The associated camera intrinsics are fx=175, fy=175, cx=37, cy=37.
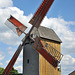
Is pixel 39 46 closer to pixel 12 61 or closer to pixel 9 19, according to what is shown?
pixel 12 61

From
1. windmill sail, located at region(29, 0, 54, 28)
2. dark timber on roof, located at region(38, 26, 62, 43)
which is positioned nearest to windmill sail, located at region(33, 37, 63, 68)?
windmill sail, located at region(29, 0, 54, 28)

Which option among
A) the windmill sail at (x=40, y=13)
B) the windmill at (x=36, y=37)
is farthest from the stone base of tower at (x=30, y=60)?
the windmill sail at (x=40, y=13)

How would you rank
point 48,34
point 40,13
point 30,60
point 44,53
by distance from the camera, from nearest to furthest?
point 44,53, point 40,13, point 30,60, point 48,34

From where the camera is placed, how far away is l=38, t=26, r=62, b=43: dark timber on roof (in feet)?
70.3

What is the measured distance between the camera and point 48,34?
22.4 m

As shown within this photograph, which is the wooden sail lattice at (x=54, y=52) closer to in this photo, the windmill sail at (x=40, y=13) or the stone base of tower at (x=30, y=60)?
the stone base of tower at (x=30, y=60)

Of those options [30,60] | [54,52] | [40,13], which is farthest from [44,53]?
[40,13]

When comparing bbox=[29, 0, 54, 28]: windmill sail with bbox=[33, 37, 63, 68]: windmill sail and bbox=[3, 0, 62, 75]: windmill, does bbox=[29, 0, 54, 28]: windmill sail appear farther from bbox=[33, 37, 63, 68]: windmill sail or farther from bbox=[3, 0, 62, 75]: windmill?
bbox=[33, 37, 63, 68]: windmill sail

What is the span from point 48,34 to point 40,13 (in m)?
4.08

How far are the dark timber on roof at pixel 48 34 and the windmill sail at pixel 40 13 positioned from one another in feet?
7.07

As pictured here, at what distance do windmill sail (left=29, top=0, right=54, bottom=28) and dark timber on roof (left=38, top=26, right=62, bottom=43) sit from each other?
215 centimetres

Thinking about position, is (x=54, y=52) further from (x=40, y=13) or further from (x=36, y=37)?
(x=40, y=13)

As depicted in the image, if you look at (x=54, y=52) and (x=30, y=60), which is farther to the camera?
(x=30, y=60)

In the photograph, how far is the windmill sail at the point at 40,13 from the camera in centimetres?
1856
